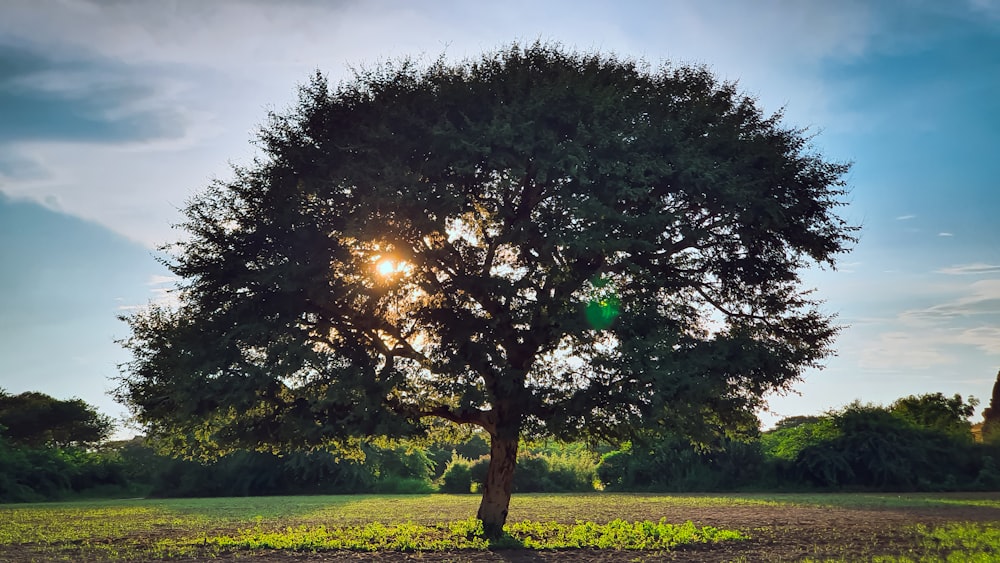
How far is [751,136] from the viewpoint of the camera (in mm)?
19047

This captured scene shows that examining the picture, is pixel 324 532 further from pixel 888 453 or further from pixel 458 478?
pixel 888 453

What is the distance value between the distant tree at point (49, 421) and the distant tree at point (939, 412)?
2434 inches

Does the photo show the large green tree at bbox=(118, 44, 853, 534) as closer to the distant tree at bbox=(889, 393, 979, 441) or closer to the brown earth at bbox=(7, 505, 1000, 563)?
the brown earth at bbox=(7, 505, 1000, 563)

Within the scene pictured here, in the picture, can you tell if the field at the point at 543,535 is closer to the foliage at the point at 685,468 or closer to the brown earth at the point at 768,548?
the brown earth at the point at 768,548

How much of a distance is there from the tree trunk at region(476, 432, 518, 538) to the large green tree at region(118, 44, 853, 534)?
0.06m

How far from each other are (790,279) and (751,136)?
3.70 m

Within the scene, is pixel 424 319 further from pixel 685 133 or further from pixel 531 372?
pixel 685 133

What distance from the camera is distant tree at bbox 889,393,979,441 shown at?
41812 mm

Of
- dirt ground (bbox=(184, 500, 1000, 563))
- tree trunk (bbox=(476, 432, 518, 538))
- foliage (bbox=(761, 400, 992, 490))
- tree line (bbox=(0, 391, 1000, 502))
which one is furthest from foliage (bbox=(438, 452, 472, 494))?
tree trunk (bbox=(476, 432, 518, 538))

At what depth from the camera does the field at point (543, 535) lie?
51.5 feet

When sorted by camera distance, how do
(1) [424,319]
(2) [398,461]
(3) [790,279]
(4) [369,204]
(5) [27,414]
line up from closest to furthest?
1. (4) [369,204]
2. (1) [424,319]
3. (3) [790,279]
4. (2) [398,461]
5. (5) [27,414]

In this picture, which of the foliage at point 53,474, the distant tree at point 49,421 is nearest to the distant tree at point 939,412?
the foliage at point 53,474

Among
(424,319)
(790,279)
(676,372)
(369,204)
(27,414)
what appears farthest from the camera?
(27,414)

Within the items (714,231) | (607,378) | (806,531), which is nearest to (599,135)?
(714,231)
